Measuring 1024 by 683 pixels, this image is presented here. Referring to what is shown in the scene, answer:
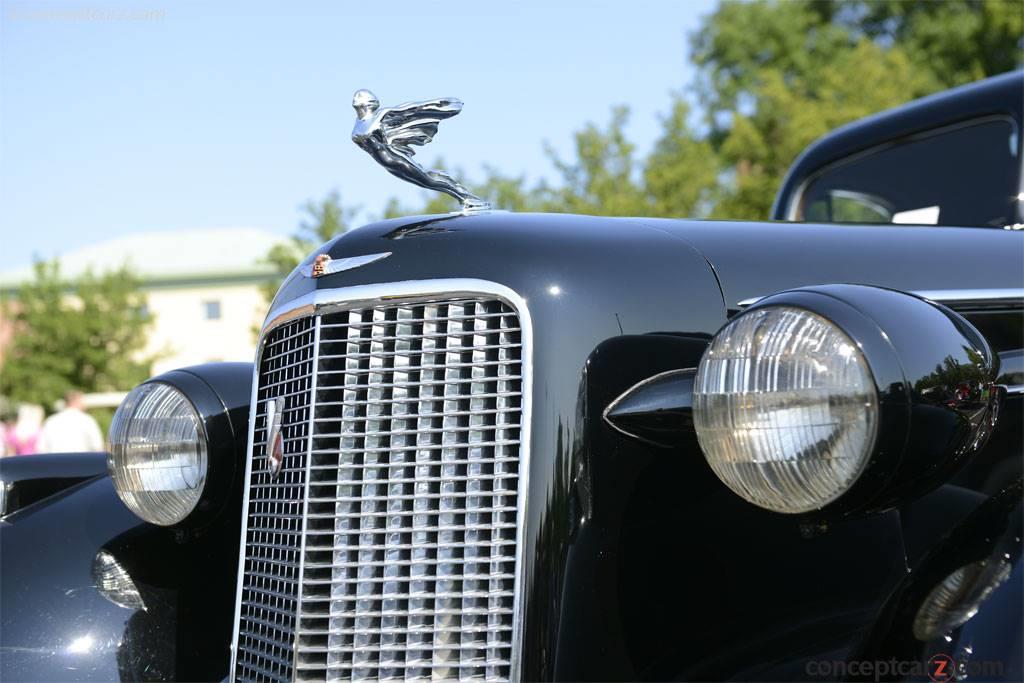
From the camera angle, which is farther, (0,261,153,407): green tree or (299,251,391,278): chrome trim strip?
(0,261,153,407): green tree

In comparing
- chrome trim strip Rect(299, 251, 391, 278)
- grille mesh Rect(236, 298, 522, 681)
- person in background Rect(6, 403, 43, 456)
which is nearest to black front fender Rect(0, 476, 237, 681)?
grille mesh Rect(236, 298, 522, 681)

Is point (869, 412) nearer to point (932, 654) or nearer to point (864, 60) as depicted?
point (932, 654)

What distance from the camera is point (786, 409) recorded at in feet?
5.72

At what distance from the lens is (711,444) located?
5.94 ft

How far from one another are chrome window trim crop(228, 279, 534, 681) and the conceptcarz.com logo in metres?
0.51

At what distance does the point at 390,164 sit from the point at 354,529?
0.78 m

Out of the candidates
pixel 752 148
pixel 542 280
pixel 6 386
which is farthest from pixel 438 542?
pixel 6 386

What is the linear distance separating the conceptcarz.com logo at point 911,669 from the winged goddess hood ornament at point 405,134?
114 cm

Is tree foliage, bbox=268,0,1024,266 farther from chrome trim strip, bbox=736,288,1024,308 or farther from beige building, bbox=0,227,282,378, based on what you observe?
beige building, bbox=0,227,282,378

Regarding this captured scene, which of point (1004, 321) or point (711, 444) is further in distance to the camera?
point (1004, 321)

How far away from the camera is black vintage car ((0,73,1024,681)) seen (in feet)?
5.78

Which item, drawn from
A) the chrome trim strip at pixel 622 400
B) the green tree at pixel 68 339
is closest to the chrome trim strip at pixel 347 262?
the chrome trim strip at pixel 622 400

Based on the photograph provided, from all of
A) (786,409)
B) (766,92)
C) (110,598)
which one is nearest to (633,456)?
(786,409)

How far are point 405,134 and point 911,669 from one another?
4.64 feet
